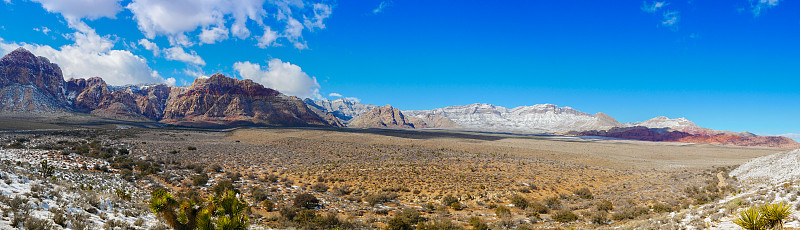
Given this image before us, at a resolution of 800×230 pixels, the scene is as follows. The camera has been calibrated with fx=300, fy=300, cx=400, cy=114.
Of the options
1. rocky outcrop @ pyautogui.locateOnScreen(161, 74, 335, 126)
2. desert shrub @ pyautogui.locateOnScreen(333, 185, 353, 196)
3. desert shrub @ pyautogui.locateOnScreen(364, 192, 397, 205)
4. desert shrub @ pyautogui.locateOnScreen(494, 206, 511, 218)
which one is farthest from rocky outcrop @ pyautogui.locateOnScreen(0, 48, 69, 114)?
desert shrub @ pyautogui.locateOnScreen(494, 206, 511, 218)

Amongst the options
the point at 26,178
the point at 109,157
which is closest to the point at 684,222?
the point at 26,178

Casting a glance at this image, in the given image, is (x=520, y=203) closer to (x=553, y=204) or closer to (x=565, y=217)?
(x=553, y=204)

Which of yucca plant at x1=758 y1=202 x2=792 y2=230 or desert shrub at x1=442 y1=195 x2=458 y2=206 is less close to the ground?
yucca plant at x1=758 y1=202 x2=792 y2=230

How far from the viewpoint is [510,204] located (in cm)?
1623

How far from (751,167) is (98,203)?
38671mm

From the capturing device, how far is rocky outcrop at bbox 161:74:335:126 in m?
136

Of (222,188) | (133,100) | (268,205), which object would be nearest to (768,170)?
(268,205)

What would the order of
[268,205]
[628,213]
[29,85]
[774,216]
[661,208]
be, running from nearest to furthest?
1. [774,216]
2. [628,213]
3. [661,208]
4. [268,205]
5. [29,85]


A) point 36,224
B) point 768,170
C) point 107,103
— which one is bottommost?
point 36,224

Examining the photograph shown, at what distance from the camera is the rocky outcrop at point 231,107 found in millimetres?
135625

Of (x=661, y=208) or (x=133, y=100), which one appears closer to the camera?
(x=661, y=208)

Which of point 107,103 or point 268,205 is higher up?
point 107,103

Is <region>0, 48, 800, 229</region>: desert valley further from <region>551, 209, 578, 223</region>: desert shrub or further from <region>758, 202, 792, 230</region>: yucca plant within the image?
<region>758, 202, 792, 230</region>: yucca plant

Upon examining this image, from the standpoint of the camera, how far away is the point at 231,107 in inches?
5625
